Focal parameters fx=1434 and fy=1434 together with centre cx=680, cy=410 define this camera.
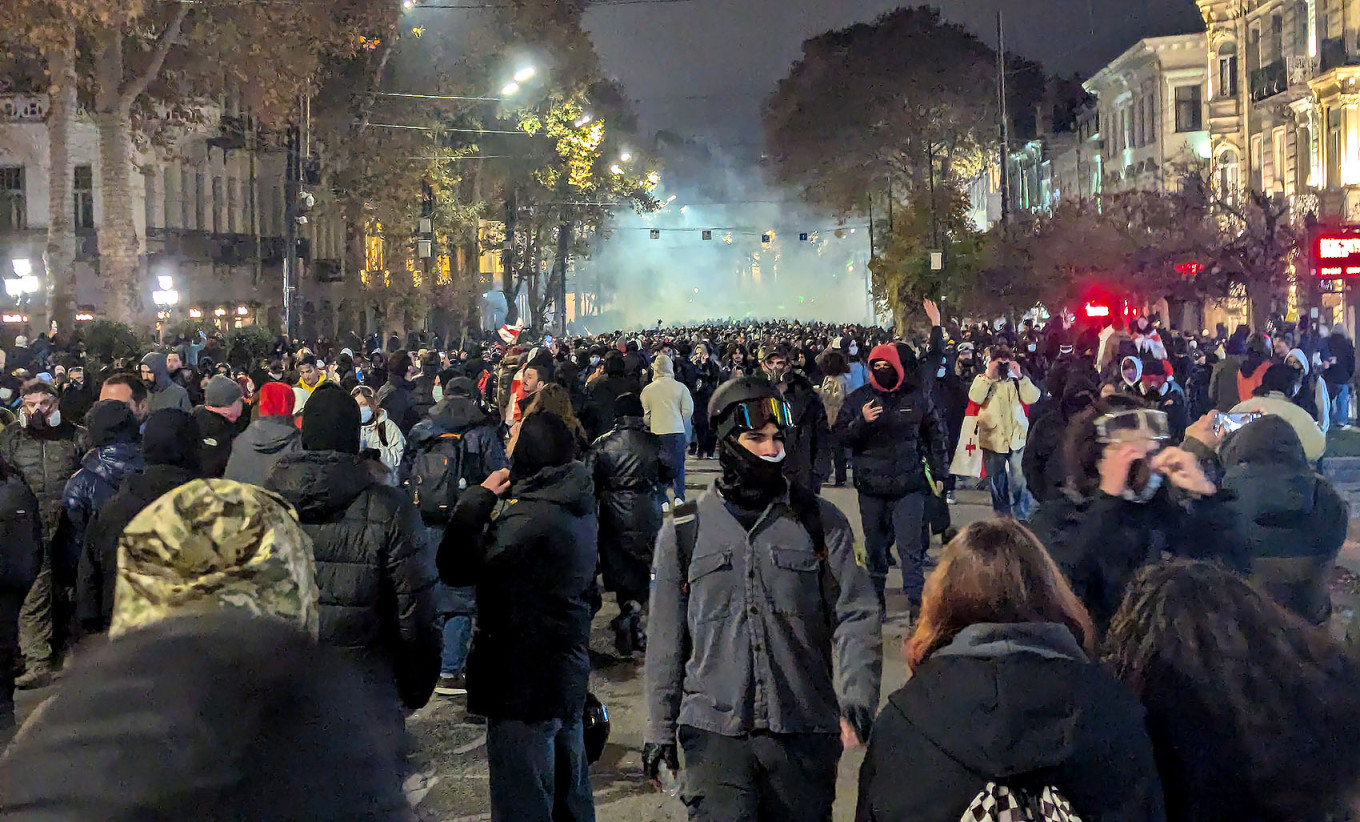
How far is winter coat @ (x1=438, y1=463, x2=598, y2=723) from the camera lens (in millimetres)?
4828

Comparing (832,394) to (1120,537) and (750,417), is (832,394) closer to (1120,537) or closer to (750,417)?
(1120,537)

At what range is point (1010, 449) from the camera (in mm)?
12438

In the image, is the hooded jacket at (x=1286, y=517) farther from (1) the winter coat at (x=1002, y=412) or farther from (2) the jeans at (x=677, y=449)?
(2) the jeans at (x=677, y=449)

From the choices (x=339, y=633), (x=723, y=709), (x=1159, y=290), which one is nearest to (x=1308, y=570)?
(x=723, y=709)

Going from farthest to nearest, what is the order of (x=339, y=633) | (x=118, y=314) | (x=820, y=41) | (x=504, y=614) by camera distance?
(x=820, y=41), (x=118, y=314), (x=504, y=614), (x=339, y=633)

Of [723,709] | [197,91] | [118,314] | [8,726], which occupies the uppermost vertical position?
[197,91]

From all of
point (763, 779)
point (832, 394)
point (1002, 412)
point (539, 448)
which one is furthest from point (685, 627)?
point (832, 394)

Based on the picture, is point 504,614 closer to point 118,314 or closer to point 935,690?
point 935,690

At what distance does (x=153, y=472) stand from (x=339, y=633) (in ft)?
6.24

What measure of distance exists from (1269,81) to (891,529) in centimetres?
3584

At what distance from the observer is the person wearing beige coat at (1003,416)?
12.4 m

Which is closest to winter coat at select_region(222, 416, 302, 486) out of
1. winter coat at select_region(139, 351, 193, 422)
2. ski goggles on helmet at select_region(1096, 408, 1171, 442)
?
ski goggles on helmet at select_region(1096, 408, 1171, 442)

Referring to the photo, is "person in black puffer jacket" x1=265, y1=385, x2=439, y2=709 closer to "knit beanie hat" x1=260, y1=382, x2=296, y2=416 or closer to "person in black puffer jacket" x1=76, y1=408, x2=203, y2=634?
"person in black puffer jacket" x1=76, y1=408, x2=203, y2=634

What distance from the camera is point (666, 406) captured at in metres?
13.6
